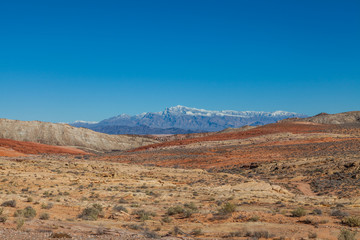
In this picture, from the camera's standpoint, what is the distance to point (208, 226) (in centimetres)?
1238

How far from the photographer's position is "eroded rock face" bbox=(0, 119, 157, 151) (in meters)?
93.6

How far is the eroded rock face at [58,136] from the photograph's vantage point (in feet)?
307

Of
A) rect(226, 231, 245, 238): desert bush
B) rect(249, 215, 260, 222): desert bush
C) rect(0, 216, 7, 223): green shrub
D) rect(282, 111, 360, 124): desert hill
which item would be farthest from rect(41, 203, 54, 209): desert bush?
rect(282, 111, 360, 124): desert hill

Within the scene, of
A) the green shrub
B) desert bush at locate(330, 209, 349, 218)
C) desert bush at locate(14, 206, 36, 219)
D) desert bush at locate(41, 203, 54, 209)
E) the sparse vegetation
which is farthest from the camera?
the sparse vegetation

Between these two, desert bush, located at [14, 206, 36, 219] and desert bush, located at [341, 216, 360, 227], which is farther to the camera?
desert bush, located at [14, 206, 36, 219]

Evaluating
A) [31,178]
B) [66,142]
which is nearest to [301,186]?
[31,178]

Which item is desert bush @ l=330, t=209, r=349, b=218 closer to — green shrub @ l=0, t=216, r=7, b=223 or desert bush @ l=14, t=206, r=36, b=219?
desert bush @ l=14, t=206, r=36, b=219

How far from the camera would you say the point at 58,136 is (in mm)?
97625

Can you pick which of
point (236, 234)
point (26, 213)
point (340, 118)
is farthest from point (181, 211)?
point (340, 118)

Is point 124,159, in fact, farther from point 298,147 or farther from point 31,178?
point 31,178

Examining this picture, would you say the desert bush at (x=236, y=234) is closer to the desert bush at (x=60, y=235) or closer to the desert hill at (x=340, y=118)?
the desert bush at (x=60, y=235)

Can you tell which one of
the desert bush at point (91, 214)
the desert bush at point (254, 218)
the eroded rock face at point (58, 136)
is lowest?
the desert bush at point (91, 214)

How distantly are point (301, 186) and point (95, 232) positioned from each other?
2059cm

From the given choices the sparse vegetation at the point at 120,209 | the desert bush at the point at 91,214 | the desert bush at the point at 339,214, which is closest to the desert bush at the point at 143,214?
the sparse vegetation at the point at 120,209
